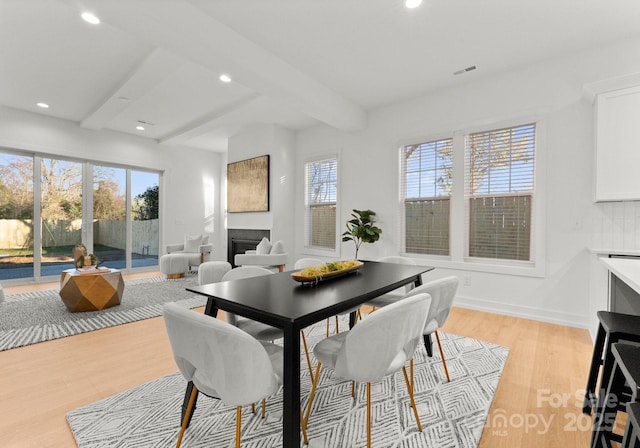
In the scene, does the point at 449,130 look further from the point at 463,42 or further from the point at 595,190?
the point at 595,190

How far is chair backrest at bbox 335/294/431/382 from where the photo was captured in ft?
4.14

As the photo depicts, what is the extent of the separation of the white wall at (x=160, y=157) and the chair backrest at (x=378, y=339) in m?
6.90

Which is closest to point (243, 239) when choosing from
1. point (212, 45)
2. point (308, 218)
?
point (308, 218)

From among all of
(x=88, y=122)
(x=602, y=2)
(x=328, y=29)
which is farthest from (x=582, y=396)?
(x=88, y=122)

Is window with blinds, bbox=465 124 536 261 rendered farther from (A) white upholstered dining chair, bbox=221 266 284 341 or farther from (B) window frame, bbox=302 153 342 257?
(A) white upholstered dining chair, bbox=221 266 284 341

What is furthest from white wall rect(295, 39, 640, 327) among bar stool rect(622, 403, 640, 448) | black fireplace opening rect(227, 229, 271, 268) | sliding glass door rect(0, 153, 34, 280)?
sliding glass door rect(0, 153, 34, 280)

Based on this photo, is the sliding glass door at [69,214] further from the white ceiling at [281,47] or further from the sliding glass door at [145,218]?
the white ceiling at [281,47]

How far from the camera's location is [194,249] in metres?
6.59

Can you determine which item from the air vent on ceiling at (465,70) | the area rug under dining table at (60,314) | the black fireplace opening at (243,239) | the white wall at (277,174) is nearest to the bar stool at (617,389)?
the air vent on ceiling at (465,70)

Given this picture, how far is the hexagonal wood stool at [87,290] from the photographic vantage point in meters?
3.71

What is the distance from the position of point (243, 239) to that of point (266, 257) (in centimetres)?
164

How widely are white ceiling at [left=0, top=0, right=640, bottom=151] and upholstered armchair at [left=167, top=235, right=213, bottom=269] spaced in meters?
2.81

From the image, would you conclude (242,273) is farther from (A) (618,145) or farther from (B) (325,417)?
(A) (618,145)

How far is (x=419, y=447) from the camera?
1536mm
